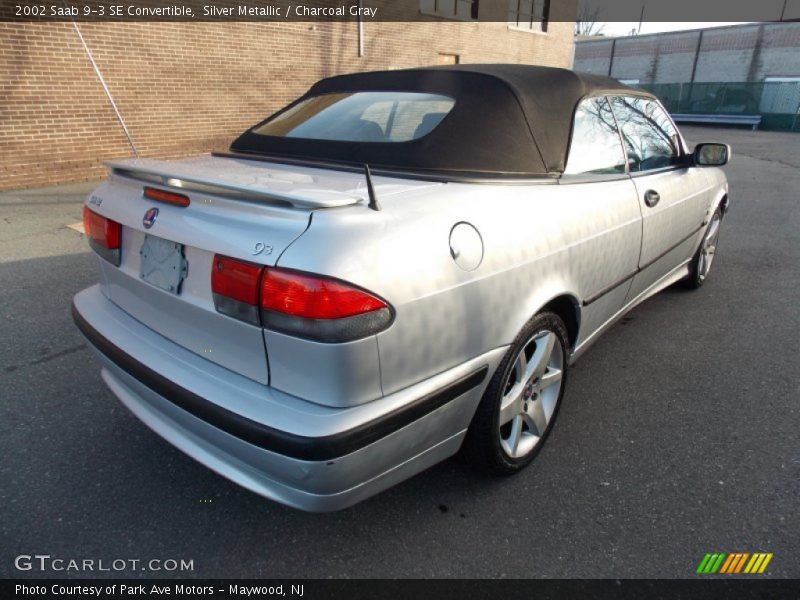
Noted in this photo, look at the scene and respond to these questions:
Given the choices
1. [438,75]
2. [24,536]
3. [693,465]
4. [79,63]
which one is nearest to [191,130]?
[79,63]

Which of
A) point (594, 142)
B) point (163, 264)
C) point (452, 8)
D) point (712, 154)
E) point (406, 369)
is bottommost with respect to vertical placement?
point (406, 369)

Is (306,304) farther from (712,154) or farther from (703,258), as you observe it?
(703,258)

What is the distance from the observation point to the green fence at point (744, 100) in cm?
2294

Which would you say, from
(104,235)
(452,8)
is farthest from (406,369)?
(452,8)

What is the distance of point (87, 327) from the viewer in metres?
2.18

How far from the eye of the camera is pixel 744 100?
25016 mm

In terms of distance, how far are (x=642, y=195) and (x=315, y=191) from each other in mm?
2000

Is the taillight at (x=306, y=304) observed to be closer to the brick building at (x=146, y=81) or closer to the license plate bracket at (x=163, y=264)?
the license plate bracket at (x=163, y=264)

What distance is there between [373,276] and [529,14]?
61.2ft

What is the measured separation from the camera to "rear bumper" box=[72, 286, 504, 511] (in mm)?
1465

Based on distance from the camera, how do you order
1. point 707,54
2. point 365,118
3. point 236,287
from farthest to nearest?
point 707,54 → point 365,118 → point 236,287

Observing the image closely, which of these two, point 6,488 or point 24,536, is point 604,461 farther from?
point 6,488

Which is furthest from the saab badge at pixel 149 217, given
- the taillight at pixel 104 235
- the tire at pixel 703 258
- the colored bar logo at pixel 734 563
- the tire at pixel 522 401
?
the tire at pixel 703 258

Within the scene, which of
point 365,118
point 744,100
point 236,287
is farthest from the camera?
point 744,100
